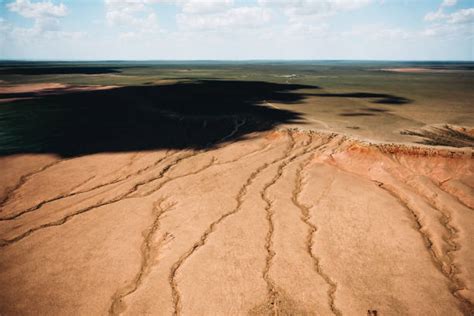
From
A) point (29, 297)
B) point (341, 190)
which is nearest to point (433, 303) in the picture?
point (341, 190)

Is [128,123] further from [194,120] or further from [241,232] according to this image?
[241,232]

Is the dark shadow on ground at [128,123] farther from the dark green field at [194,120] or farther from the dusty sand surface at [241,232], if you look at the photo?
the dusty sand surface at [241,232]

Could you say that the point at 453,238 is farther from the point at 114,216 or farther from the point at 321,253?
the point at 114,216

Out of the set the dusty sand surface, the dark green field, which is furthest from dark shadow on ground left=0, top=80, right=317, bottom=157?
the dusty sand surface

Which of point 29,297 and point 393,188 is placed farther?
point 393,188

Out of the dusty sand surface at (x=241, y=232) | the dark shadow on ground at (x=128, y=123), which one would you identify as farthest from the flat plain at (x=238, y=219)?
the dark shadow on ground at (x=128, y=123)
